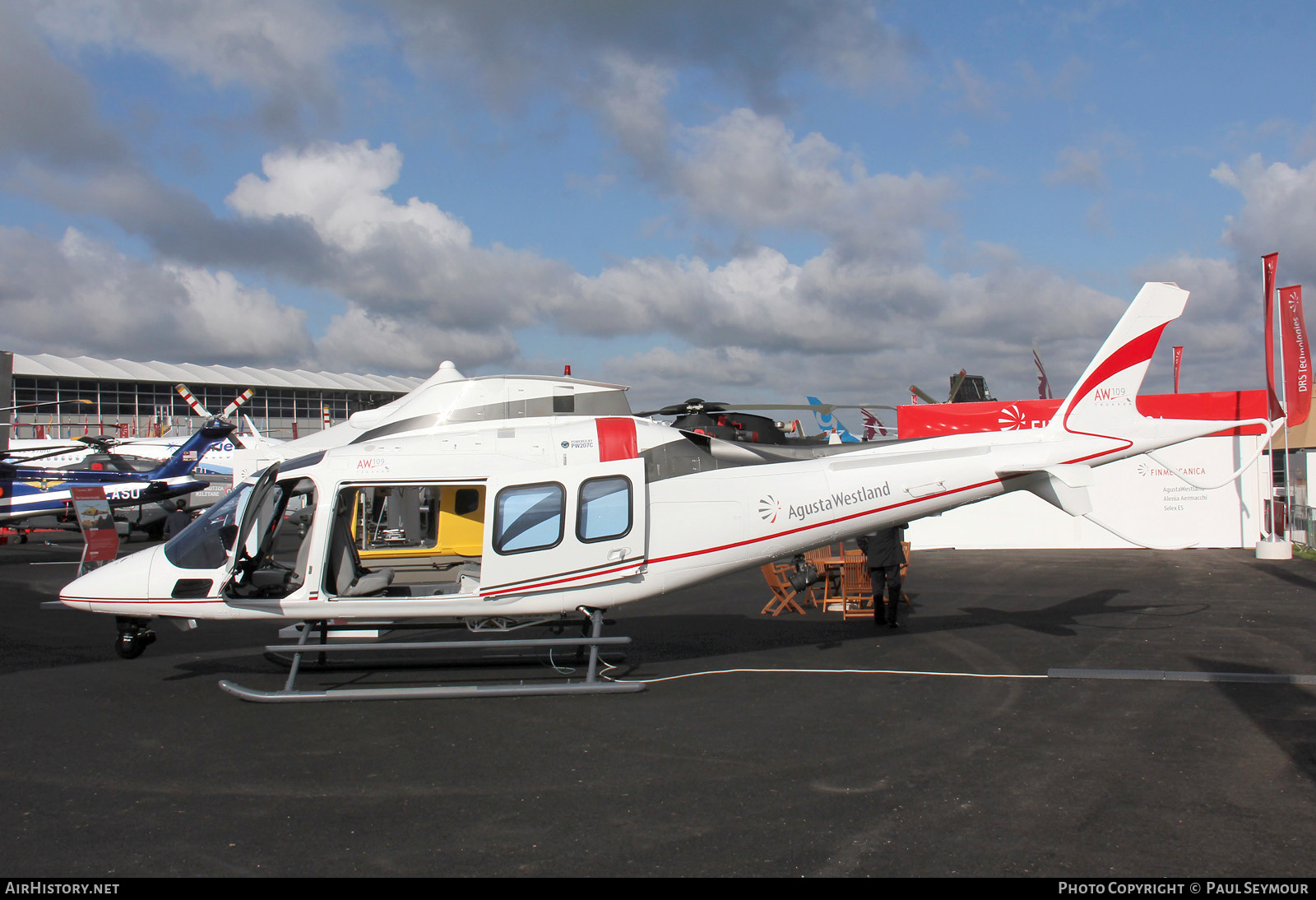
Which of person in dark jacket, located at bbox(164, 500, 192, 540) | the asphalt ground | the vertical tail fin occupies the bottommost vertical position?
the asphalt ground

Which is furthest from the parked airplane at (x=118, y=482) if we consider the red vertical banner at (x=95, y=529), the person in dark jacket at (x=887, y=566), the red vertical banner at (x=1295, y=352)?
the red vertical banner at (x=1295, y=352)

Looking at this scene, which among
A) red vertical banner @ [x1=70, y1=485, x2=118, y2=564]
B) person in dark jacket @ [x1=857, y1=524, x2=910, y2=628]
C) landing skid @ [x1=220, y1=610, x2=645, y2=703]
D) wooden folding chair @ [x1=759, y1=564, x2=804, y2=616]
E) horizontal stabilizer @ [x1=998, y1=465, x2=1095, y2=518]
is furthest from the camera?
red vertical banner @ [x1=70, y1=485, x2=118, y2=564]

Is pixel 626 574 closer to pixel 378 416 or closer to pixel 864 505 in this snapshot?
pixel 864 505

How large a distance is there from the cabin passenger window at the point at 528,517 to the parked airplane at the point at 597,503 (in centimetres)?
1

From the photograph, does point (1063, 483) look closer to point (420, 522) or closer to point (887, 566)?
point (887, 566)

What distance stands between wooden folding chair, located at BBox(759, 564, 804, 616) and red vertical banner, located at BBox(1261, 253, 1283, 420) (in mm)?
11579

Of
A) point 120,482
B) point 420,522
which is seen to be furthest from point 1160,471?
point 120,482

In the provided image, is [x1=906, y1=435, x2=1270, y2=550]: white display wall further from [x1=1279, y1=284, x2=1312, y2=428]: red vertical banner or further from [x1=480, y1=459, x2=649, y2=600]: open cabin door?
[x1=480, y1=459, x2=649, y2=600]: open cabin door

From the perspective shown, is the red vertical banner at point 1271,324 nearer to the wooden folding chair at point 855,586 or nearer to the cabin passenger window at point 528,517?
the wooden folding chair at point 855,586

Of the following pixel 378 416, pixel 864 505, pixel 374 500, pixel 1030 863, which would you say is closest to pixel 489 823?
pixel 1030 863

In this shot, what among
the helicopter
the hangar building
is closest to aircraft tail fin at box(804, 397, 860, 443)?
the helicopter

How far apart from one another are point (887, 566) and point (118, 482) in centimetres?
2541

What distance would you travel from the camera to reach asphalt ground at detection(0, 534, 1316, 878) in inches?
170

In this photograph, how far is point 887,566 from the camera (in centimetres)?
1053
